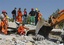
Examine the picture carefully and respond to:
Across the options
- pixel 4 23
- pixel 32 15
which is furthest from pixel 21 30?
pixel 32 15

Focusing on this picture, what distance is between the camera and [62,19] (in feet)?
65.1

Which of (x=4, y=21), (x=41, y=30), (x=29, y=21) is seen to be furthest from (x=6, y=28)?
(x=29, y=21)

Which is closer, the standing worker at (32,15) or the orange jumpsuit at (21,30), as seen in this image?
the orange jumpsuit at (21,30)

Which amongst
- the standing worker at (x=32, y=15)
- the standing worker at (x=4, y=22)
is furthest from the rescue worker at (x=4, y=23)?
the standing worker at (x=32, y=15)

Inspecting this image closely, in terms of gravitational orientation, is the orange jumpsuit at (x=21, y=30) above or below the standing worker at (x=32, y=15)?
below

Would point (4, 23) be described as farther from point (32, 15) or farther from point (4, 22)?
point (32, 15)

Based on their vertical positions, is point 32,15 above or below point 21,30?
above

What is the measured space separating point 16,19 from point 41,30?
21.1 ft

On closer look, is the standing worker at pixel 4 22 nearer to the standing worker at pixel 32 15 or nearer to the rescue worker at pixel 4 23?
the rescue worker at pixel 4 23

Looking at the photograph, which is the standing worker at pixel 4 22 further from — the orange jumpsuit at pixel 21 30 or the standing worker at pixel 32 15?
the standing worker at pixel 32 15

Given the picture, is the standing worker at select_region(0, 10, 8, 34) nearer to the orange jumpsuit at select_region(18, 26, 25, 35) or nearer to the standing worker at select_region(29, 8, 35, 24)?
the orange jumpsuit at select_region(18, 26, 25, 35)

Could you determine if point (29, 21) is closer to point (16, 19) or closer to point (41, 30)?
point (16, 19)

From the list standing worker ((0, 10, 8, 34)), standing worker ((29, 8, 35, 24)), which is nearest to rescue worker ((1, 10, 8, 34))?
standing worker ((0, 10, 8, 34))

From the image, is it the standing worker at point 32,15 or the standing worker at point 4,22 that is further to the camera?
the standing worker at point 32,15
